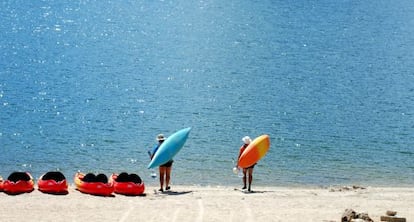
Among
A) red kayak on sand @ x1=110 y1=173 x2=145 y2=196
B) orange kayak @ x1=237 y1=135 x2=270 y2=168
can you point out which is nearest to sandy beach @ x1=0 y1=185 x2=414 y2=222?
red kayak on sand @ x1=110 y1=173 x2=145 y2=196

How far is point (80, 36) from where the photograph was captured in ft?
256

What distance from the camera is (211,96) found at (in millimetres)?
48031

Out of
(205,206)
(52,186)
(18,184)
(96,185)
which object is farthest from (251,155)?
(18,184)

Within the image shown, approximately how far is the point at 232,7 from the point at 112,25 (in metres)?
30.3

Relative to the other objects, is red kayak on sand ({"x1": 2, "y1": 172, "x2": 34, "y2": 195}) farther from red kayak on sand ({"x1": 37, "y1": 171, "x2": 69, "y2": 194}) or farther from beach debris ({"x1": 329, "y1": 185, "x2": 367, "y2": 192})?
beach debris ({"x1": 329, "y1": 185, "x2": 367, "y2": 192})

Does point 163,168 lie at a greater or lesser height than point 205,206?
greater

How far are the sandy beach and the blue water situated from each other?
430cm

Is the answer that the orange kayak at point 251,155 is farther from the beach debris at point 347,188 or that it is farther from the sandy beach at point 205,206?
the beach debris at point 347,188

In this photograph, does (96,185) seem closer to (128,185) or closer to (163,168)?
(128,185)

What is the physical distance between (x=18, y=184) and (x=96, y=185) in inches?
87.2

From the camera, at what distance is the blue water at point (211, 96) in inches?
1288

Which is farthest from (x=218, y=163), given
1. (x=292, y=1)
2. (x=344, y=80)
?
(x=292, y=1)

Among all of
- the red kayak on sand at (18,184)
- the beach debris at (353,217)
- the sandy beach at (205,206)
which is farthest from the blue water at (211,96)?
the beach debris at (353,217)

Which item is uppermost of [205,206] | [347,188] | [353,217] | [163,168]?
[163,168]
